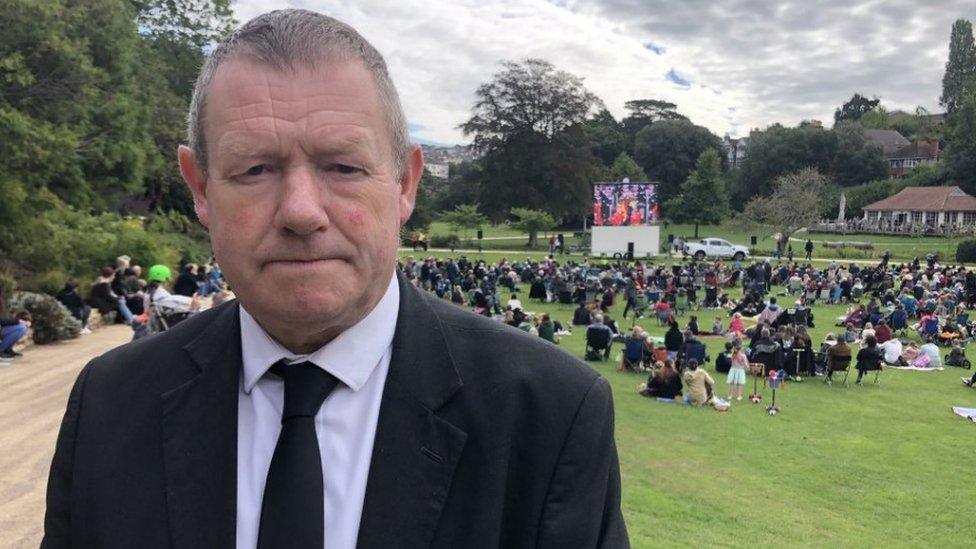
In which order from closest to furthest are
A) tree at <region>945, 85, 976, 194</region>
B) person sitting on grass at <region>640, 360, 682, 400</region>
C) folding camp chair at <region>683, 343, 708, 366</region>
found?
person sitting on grass at <region>640, 360, 682, 400</region>, folding camp chair at <region>683, 343, 708, 366</region>, tree at <region>945, 85, 976, 194</region>

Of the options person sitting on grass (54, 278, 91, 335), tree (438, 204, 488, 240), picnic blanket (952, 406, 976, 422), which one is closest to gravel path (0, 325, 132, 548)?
person sitting on grass (54, 278, 91, 335)

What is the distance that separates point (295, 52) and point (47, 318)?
1404 centimetres

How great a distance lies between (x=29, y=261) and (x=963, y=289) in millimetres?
27950

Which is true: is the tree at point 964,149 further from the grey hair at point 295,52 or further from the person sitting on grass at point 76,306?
the grey hair at point 295,52

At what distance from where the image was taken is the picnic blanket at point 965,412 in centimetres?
1186

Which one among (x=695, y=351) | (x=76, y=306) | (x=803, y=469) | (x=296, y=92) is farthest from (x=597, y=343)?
(x=296, y=92)

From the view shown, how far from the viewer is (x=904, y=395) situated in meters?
13.4

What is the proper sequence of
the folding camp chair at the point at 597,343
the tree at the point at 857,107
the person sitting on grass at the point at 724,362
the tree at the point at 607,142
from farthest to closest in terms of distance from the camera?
the tree at the point at 857,107, the tree at the point at 607,142, the folding camp chair at the point at 597,343, the person sitting on grass at the point at 724,362

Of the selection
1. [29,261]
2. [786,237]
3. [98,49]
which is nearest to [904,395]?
[29,261]

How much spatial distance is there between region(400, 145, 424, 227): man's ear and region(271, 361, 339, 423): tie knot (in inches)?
13.1

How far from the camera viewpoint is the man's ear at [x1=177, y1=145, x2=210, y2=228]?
53.7 inches

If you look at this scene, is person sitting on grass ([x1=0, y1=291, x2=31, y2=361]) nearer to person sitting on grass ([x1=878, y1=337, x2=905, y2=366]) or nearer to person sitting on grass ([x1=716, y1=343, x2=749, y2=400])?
person sitting on grass ([x1=716, y1=343, x2=749, y2=400])

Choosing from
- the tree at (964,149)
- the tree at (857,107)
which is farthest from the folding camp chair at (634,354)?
the tree at (857,107)

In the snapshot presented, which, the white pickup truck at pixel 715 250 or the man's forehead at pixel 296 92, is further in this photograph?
the white pickup truck at pixel 715 250
